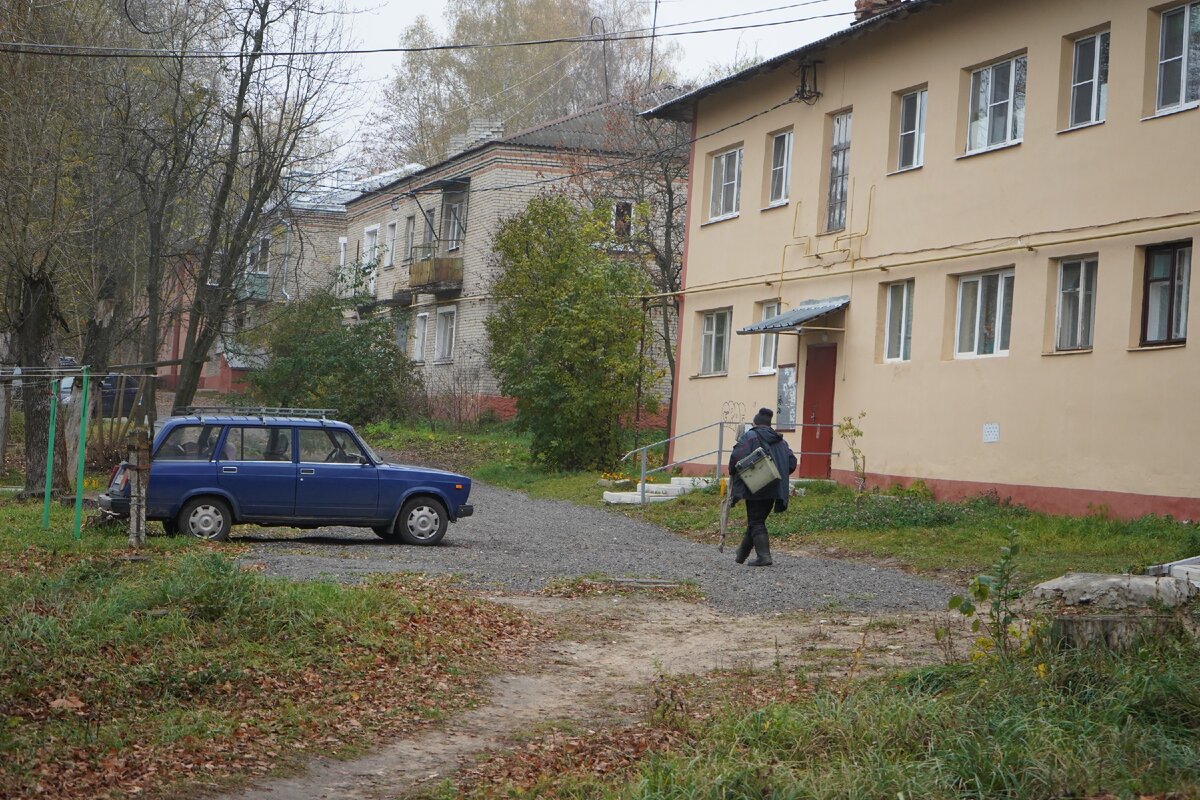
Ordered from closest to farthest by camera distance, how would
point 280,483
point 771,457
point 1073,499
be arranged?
point 771,457 < point 280,483 < point 1073,499

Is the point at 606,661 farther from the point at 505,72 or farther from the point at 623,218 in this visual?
the point at 505,72

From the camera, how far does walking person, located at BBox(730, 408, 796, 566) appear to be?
15.1 meters

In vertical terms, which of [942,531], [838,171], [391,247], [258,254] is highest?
[391,247]

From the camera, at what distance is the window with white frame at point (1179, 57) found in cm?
1691

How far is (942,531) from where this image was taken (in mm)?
17531

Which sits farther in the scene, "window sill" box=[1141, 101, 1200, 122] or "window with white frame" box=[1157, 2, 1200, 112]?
"window with white frame" box=[1157, 2, 1200, 112]

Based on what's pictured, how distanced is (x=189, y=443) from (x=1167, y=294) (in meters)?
11.7

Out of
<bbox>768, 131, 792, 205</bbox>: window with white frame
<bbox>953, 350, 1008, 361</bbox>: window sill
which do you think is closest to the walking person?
<bbox>953, 350, 1008, 361</bbox>: window sill

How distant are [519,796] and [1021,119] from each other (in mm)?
15682

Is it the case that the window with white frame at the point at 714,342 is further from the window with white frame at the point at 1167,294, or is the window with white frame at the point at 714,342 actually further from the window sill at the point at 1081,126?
the window with white frame at the point at 1167,294

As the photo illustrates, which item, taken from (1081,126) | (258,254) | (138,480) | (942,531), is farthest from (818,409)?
(138,480)

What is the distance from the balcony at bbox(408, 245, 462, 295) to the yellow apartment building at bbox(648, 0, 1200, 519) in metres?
17.6

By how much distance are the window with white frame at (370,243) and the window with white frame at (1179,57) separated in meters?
37.3

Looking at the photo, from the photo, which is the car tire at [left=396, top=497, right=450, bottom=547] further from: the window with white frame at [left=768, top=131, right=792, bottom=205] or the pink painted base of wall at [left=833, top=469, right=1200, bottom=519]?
the window with white frame at [left=768, top=131, right=792, bottom=205]
